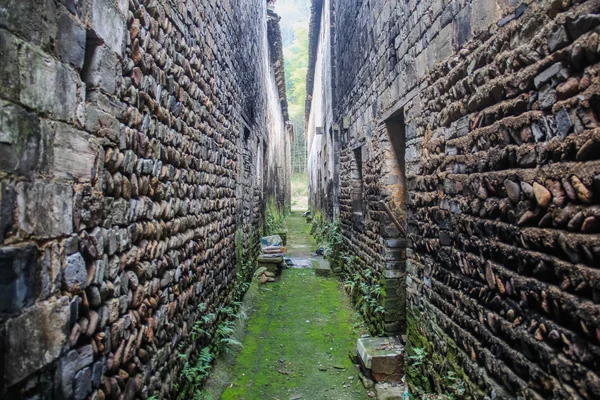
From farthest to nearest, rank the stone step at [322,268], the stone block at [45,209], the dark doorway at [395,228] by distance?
the stone step at [322,268] < the dark doorway at [395,228] < the stone block at [45,209]

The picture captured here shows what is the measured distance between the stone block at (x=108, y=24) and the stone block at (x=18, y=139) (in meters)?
0.66

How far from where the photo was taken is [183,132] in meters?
3.05

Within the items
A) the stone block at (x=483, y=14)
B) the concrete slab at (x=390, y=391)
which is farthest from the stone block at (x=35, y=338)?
the concrete slab at (x=390, y=391)

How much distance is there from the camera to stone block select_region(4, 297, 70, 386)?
1140 millimetres

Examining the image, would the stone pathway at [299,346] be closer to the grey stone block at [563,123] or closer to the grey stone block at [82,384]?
the grey stone block at [82,384]

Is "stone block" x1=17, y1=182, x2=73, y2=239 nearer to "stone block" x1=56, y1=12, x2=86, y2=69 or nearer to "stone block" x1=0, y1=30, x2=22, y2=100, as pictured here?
"stone block" x1=0, y1=30, x2=22, y2=100

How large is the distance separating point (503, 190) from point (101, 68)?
6.99ft

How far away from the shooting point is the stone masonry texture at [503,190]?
141 centimetres

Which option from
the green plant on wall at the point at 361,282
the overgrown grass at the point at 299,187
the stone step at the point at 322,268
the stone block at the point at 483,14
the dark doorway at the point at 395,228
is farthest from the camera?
the overgrown grass at the point at 299,187

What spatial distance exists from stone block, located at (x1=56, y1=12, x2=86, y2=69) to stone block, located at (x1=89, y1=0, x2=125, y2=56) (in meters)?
0.14

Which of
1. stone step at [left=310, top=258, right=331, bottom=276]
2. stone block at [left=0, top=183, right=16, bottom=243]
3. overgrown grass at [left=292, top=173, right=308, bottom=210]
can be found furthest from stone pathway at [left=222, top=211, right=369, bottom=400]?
overgrown grass at [left=292, top=173, right=308, bottom=210]

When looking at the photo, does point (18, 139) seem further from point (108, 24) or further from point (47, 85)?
point (108, 24)

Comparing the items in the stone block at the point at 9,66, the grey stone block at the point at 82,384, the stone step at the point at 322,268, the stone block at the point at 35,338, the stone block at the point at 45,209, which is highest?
the stone block at the point at 9,66

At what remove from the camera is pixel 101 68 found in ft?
5.70
